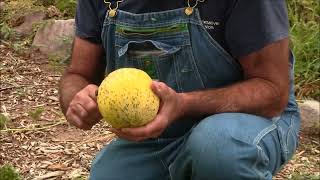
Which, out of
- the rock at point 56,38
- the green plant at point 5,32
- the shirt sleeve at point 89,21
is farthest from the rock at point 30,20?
the shirt sleeve at point 89,21

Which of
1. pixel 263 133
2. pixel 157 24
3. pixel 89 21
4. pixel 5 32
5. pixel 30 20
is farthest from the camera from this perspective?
pixel 30 20

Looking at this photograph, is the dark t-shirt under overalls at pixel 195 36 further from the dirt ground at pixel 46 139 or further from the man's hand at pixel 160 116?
the dirt ground at pixel 46 139

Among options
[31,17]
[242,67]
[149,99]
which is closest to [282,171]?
[242,67]

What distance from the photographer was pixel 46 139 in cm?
388

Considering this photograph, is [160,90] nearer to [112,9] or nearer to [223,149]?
[223,149]

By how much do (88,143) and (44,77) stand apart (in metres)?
1.13

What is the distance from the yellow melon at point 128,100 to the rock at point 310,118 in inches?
90.4

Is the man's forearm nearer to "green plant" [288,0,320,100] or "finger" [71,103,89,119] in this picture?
"finger" [71,103,89,119]

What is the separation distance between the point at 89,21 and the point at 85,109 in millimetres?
560

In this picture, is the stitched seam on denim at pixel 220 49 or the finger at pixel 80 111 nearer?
the finger at pixel 80 111

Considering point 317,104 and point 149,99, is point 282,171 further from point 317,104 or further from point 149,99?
point 149,99

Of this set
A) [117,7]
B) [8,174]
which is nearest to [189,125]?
[117,7]

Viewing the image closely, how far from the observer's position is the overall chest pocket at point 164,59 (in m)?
2.44

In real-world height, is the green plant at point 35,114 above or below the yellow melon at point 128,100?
below
